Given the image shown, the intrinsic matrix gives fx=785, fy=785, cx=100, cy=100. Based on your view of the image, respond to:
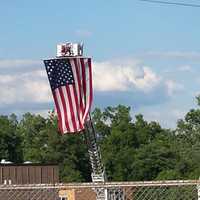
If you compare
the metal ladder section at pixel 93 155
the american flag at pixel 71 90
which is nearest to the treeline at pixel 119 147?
the metal ladder section at pixel 93 155

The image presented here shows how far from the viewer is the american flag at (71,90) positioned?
24.2 meters


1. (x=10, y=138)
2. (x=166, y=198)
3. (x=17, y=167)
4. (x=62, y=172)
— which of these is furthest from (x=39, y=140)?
(x=166, y=198)

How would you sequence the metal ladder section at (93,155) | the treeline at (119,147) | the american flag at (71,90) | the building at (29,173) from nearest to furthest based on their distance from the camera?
the american flag at (71,90) < the metal ladder section at (93,155) < the building at (29,173) < the treeline at (119,147)

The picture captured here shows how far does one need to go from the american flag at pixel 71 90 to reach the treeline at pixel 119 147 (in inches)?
1920

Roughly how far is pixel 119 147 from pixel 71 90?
6731 cm

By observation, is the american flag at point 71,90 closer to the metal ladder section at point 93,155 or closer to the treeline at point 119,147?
the metal ladder section at point 93,155

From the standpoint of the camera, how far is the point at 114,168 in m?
86.2

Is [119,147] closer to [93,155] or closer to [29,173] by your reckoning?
[29,173]

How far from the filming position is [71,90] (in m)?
26.0

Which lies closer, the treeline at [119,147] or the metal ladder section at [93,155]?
the metal ladder section at [93,155]

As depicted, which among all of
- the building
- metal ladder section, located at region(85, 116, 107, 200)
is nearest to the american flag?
metal ladder section, located at region(85, 116, 107, 200)

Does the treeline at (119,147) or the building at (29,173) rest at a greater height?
the treeline at (119,147)

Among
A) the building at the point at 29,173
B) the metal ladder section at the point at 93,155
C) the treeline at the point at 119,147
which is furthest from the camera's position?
the treeline at the point at 119,147

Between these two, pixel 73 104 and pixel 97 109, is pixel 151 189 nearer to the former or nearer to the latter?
pixel 73 104
